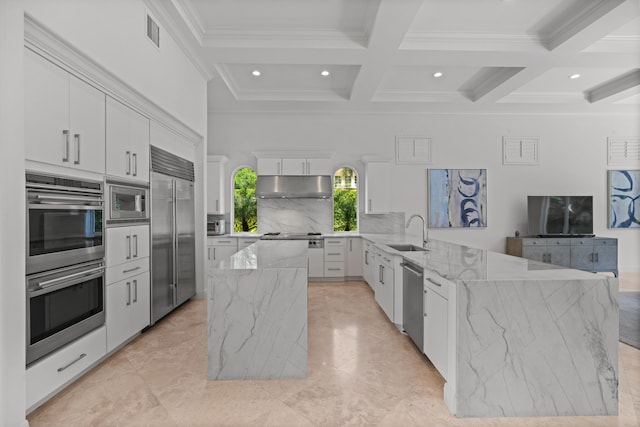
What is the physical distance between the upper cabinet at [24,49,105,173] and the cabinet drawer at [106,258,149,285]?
84 centimetres

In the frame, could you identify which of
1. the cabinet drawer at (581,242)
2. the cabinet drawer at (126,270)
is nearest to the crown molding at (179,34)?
the cabinet drawer at (126,270)

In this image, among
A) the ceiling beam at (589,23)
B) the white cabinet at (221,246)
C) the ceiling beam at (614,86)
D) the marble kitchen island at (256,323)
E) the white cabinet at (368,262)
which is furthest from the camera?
the white cabinet at (221,246)

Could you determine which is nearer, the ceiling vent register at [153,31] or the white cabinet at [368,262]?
the ceiling vent register at [153,31]

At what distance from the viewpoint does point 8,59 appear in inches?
67.1

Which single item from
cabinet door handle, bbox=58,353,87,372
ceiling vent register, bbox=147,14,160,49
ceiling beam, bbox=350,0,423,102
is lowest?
cabinet door handle, bbox=58,353,87,372

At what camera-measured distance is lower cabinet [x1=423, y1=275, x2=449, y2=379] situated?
2.21 meters

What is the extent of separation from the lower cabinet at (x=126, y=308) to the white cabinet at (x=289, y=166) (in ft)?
10.4

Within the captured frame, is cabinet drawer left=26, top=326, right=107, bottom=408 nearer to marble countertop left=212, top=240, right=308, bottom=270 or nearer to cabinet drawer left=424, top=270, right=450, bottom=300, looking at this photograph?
marble countertop left=212, top=240, right=308, bottom=270

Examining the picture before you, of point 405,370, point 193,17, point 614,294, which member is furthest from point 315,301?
point 193,17

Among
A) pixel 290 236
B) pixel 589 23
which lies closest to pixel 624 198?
pixel 589 23

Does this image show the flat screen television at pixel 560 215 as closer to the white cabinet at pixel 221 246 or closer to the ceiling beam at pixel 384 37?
the ceiling beam at pixel 384 37

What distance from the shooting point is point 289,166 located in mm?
6082

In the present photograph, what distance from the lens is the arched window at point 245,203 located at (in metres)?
6.62

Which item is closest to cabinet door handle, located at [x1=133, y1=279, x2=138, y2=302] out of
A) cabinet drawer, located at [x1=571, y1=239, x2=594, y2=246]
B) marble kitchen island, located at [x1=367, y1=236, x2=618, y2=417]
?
marble kitchen island, located at [x1=367, y1=236, x2=618, y2=417]
